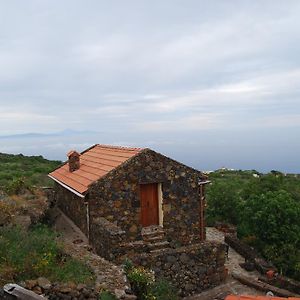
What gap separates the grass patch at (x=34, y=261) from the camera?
338 inches

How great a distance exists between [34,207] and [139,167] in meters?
4.45

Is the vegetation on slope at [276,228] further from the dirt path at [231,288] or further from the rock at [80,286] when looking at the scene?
the rock at [80,286]

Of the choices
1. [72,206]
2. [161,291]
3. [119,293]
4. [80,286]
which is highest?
[72,206]

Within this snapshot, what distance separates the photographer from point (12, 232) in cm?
1033

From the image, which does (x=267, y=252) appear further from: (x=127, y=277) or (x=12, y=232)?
(x=12, y=232)

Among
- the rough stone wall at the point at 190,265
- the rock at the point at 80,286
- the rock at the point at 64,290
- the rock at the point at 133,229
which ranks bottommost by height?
the rough stone wall at the point at 190,265

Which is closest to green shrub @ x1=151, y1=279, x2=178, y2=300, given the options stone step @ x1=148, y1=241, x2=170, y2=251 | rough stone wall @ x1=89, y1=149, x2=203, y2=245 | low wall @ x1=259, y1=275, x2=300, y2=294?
stone step @ x1=148, y1=241, x2=170, y2=251

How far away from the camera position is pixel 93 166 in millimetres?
17000

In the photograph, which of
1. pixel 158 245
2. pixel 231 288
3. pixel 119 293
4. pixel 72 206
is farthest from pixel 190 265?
pixel 72 206

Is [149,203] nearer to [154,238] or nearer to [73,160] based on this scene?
[154,238]

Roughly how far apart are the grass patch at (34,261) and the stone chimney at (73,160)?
8204mm

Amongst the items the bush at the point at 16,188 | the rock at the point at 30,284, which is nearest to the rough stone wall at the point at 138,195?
the bush at the point at 16,188

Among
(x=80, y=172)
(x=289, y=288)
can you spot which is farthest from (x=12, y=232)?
(x=289, y=288)

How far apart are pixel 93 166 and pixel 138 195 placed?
2932mm
